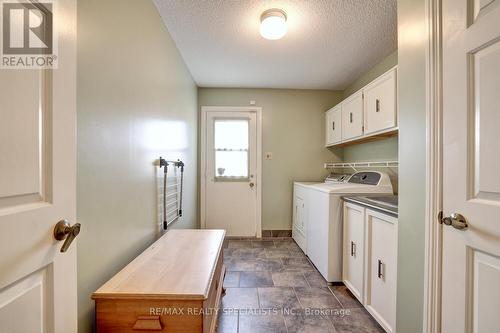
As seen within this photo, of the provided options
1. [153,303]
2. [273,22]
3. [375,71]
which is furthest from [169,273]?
[375,71]

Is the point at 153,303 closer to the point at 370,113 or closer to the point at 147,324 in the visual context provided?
the point at 147,324

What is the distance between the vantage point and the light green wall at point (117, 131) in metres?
0.96

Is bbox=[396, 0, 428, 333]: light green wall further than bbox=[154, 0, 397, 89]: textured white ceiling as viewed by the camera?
No

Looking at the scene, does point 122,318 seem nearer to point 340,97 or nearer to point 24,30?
point 24,30

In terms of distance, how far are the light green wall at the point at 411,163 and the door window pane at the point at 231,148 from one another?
8.23ft

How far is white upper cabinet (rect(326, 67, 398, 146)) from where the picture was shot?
1.98 metres

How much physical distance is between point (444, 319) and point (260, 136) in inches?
115

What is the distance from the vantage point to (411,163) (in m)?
1.17

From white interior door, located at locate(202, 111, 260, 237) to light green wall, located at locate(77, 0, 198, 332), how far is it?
1556mm

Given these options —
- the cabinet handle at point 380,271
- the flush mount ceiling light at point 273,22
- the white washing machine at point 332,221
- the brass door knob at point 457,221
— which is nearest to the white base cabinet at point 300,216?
the white washing machine at point 332,221

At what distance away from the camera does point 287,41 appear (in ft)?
7.39

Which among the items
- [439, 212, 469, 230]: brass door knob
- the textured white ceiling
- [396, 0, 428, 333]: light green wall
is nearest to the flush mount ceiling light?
the textured white ceiling

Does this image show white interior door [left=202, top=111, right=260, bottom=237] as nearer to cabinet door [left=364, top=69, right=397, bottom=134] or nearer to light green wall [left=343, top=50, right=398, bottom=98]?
light green wall [left=343, top=50, right=398, bottom=98]

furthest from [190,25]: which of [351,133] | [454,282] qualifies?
[454,282]
